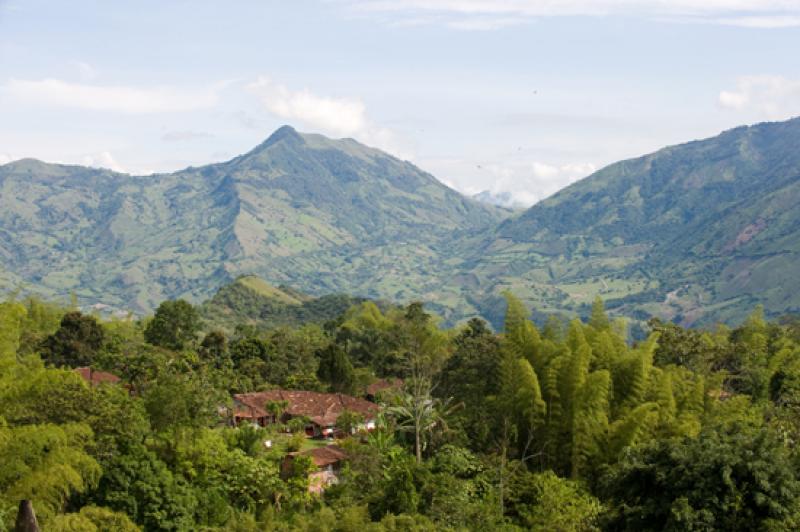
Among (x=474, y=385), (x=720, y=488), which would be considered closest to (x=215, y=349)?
(x=474, y=385)

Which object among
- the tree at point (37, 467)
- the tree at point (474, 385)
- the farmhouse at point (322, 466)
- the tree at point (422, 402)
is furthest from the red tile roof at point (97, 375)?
the tree at point (37, 467)

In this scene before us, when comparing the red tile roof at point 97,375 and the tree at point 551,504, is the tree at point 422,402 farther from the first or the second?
the red tile roof at point 97,375

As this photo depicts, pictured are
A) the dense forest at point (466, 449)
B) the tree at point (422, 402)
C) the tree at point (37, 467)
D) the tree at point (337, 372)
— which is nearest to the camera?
the dense forest at point (466, 449)

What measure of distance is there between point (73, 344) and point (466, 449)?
2789 cm

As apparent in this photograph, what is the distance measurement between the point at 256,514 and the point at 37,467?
861 centimetres

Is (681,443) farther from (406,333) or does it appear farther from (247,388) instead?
(406,333)

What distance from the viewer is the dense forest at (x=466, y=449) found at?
674 inches

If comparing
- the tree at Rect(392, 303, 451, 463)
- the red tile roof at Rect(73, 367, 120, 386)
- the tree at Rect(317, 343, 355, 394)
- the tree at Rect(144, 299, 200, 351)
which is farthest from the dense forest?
the tree at Rect(144, 299, 200, 351)

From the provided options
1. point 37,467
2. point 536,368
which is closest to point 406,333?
A: point 536,368

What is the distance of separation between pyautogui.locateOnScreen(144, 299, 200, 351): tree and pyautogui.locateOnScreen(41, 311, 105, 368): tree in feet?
20.8

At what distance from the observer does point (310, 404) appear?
41969mm

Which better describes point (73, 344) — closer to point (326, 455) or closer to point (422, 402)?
point (326, 455)

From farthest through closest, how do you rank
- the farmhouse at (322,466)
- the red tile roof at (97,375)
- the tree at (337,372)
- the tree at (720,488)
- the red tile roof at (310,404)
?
the tree at (337,372), the red tile roof at (310,404), the red tile roof at (97,375), the farmhouse at (322,466), the tree at (720,488)

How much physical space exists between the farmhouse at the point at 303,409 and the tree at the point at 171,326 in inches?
499
